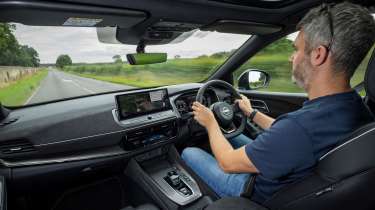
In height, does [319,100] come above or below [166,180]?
above

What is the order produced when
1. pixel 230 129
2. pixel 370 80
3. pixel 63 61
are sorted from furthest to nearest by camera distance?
pixel 63 61 → pixel 230 129 → pixel 370 80

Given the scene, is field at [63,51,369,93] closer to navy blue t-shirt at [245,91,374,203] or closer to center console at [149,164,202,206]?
center console at [149,164,202,206]

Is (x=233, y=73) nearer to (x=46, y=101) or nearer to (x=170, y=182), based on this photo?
(x=170, y=182)

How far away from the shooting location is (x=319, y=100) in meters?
1.34

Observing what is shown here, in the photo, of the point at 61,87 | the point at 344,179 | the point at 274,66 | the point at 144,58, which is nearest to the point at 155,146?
Answer: the point at 144,58

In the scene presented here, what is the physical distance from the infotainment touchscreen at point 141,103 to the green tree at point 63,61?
669 mm

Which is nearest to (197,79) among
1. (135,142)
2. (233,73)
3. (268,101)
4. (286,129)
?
(233,73)

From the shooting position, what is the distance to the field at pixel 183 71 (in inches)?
111

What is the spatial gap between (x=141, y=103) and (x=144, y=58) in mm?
384

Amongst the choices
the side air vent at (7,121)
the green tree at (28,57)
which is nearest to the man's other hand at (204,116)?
the side air vent at (7,121)

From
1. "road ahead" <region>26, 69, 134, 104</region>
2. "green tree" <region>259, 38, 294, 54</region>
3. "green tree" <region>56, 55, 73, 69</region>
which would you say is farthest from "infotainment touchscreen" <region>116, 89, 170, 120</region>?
"green tree" <region>259, 38, 294, 54</region>

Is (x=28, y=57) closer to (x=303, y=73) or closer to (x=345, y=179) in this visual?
(x=303, y=73)

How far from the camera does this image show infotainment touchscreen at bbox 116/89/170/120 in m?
2.27

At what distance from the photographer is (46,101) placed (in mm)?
2379
